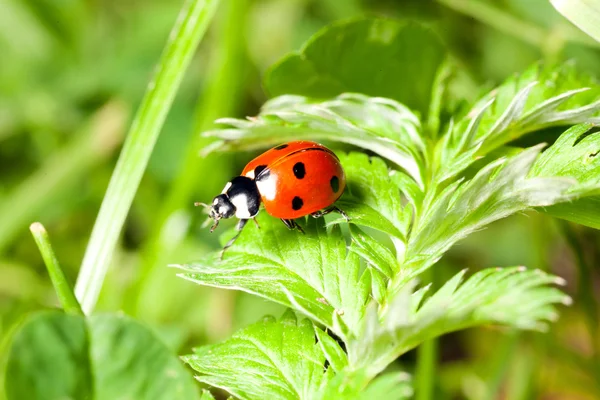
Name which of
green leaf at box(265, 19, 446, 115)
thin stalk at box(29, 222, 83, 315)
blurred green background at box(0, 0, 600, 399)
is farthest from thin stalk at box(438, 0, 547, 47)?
thin stalk at box(29, 222, 83, 315)

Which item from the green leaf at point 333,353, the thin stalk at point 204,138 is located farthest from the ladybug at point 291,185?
the thin stalk at point 204,138

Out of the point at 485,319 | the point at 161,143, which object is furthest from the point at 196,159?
the point at 485,319

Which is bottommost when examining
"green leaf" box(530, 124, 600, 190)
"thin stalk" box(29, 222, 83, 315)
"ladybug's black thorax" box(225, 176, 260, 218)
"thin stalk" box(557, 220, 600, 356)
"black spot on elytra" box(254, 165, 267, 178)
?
"thin stalk" box(29, 222, 83, 315)

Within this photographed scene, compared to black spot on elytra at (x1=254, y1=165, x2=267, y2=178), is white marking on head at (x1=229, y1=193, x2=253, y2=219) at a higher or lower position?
lower

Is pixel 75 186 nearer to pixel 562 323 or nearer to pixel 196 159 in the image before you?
pixel 196 159

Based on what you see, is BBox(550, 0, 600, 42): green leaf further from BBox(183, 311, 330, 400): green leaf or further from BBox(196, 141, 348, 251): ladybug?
BBox(183, 311, 330, 400): green leaf

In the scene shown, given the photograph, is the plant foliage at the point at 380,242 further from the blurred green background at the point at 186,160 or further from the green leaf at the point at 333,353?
the blurred green background at the point at 186,160
